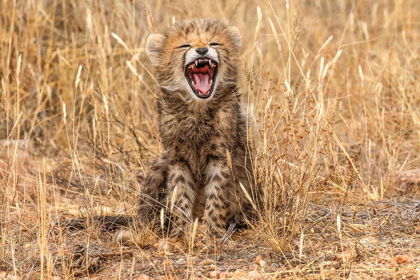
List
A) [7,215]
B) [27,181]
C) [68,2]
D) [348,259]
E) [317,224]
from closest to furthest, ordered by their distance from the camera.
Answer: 1. [348,259]
2. [7,215]
3. [317,224]
4. [27,181]
5. [68,2]

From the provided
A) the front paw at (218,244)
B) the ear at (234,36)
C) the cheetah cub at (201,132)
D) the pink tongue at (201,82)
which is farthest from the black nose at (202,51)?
the front paw at (218,244)

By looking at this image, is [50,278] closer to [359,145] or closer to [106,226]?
[106,226]

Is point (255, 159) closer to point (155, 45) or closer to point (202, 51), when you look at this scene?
point (202, 51)

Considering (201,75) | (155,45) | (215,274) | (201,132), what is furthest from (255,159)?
(155,45)

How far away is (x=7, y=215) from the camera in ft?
12.7

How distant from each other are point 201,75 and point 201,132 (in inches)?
16.3

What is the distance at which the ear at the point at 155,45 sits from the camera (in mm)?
4513

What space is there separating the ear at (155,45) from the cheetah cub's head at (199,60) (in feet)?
0.13

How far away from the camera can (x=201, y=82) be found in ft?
14.2

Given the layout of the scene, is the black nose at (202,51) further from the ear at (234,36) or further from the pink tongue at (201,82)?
the ear at (234,36)

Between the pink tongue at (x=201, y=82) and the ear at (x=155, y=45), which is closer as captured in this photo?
the pink tongue at (x=201, y=82)

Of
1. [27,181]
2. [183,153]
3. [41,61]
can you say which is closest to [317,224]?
[183,153]

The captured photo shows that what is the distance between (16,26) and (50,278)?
393cm

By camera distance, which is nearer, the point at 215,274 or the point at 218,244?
the point at 215,274
